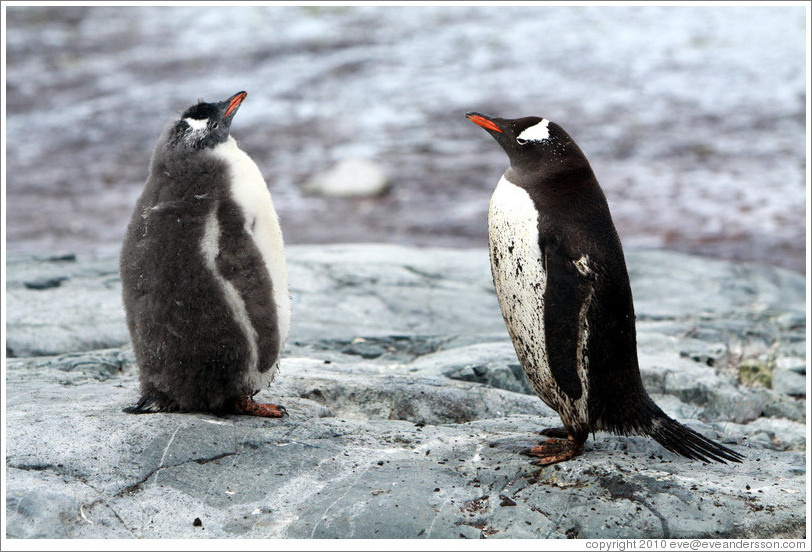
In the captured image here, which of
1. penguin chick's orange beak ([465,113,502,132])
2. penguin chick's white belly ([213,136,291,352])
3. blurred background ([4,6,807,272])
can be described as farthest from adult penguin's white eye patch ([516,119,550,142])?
blurred background ([4,6,807,272])

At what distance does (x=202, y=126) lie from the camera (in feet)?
11.5

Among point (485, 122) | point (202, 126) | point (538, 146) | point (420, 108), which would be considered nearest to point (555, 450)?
point (538, 146)

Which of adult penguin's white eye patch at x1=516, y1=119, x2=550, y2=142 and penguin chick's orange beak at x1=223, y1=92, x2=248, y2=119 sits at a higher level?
penguin chick's orange beak at x1=223, y1=92, x2=248, y2=119

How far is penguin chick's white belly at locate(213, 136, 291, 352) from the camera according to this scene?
350 cm

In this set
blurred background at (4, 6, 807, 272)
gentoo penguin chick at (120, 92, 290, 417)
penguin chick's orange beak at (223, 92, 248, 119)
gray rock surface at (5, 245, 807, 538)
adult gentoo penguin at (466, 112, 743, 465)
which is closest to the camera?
gray rock surface at (5, 245, 807, 538)

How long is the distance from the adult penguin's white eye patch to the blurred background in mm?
6854

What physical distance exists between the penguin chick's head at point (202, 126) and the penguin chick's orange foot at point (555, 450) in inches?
66.6

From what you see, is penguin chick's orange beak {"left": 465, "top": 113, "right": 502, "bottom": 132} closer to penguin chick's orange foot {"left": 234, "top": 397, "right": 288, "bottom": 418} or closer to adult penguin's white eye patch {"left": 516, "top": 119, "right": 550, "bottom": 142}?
adult penguin's white eye patch {"left": 516, "top": 119, "right": 550, "bottom": 142}

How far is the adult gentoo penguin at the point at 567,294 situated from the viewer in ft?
10.9

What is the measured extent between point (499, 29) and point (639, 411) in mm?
16597

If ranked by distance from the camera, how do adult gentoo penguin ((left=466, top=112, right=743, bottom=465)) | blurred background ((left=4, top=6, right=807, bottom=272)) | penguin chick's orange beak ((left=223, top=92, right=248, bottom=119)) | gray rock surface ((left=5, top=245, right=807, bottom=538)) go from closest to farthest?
gray rock surface ((left=5, top=245, right=807, bottom=538)), adult gentoo penguin ((left=466, top=112, right=743, bottom=465)), penguin chick's orange beak ((left=223, top=92, right=248, bottom=119)), blurred background ((left=4, top=6, right=807, bottom=272))

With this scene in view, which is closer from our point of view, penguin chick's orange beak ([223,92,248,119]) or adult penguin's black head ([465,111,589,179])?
adult penguin's black head ([465,111,589,179])

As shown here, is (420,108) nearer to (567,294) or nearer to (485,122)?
(485,122)

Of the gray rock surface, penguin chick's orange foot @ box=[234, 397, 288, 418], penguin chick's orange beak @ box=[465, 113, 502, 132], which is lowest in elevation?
the gray rock surface
